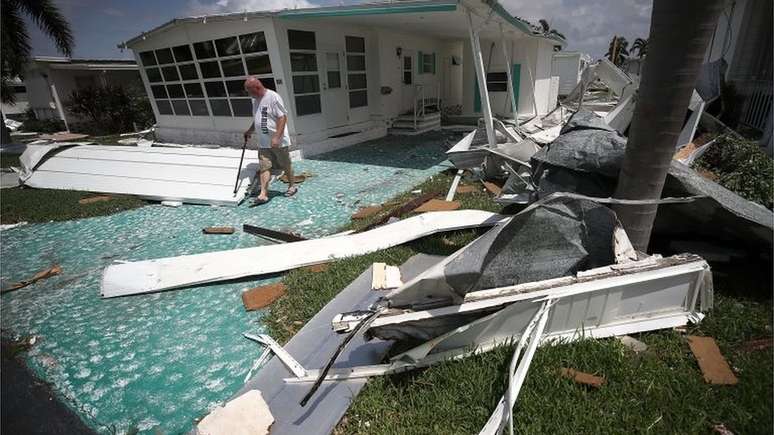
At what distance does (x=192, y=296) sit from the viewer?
3492 millimetres

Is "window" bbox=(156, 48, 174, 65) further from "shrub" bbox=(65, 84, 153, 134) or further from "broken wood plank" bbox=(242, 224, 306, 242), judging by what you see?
"broken wood plank" bbox=(242, 224, 306, 242)

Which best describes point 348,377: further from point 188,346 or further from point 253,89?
point 253,89

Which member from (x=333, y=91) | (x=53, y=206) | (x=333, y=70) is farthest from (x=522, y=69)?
(x=53, y=206)

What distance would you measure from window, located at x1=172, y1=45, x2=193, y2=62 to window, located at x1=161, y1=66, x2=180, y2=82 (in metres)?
0.50

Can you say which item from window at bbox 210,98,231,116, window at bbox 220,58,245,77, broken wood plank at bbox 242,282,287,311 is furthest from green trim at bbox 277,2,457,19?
broken wood plank at bbox 242,282,287,311

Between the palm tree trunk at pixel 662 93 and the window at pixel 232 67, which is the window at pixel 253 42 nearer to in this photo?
the window at pixel 232 67

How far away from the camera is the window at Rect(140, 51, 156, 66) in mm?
11523

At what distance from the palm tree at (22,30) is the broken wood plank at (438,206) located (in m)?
16.3

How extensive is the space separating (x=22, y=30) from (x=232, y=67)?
11.1 m

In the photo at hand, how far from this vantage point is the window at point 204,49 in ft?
31.9

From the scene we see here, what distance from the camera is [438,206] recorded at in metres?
5.02

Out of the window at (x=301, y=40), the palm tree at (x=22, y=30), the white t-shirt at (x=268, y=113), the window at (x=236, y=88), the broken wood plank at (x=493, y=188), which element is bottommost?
the broken wood plank at (x=493, y=188)

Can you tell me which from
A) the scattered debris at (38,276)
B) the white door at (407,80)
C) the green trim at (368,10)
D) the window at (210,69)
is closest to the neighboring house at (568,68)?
the white door at (407,80)

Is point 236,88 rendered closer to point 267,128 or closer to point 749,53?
point 267,128
